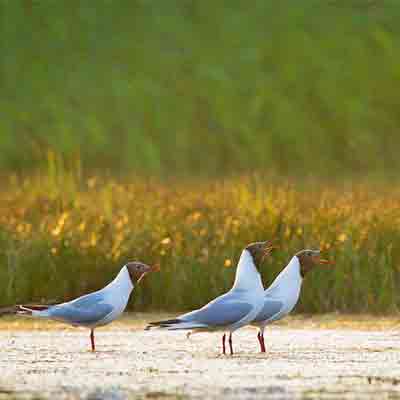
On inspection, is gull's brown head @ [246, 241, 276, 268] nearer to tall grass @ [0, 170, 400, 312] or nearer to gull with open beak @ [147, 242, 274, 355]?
gull with open beak @ [147, 242, 274, 355]

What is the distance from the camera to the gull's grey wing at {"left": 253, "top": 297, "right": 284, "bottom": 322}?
1061 cm

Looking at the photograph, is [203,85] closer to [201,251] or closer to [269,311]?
[201,251]

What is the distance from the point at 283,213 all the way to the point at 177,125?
30901 millimetres

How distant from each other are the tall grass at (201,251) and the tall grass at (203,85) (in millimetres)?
24136

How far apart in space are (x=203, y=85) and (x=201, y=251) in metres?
33.4

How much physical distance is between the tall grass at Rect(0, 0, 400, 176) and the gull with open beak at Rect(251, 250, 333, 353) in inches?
1148

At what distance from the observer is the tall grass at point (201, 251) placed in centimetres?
1396

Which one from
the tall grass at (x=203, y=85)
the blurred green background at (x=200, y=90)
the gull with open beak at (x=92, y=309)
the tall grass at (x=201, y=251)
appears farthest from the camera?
the tall grass at (x=203, y=85)

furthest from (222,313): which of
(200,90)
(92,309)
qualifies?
(200,90)

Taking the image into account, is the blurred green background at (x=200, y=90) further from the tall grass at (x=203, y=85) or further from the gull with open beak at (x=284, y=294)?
the gull with open beak at (x=284, y=294)

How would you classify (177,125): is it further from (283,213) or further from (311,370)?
(311,370)

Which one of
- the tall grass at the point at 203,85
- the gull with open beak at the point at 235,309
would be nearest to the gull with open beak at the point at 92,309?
the gull with open beak at the point at 235,309

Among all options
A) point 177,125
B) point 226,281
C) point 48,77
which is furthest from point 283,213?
point 48,77

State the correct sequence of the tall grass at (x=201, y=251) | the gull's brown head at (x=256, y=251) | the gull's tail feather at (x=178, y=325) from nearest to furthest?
the gull's tail feather at (x=178, y=325), the gull's brown head at (x=256, y=251), the tall grass at (x=201, y=251)
